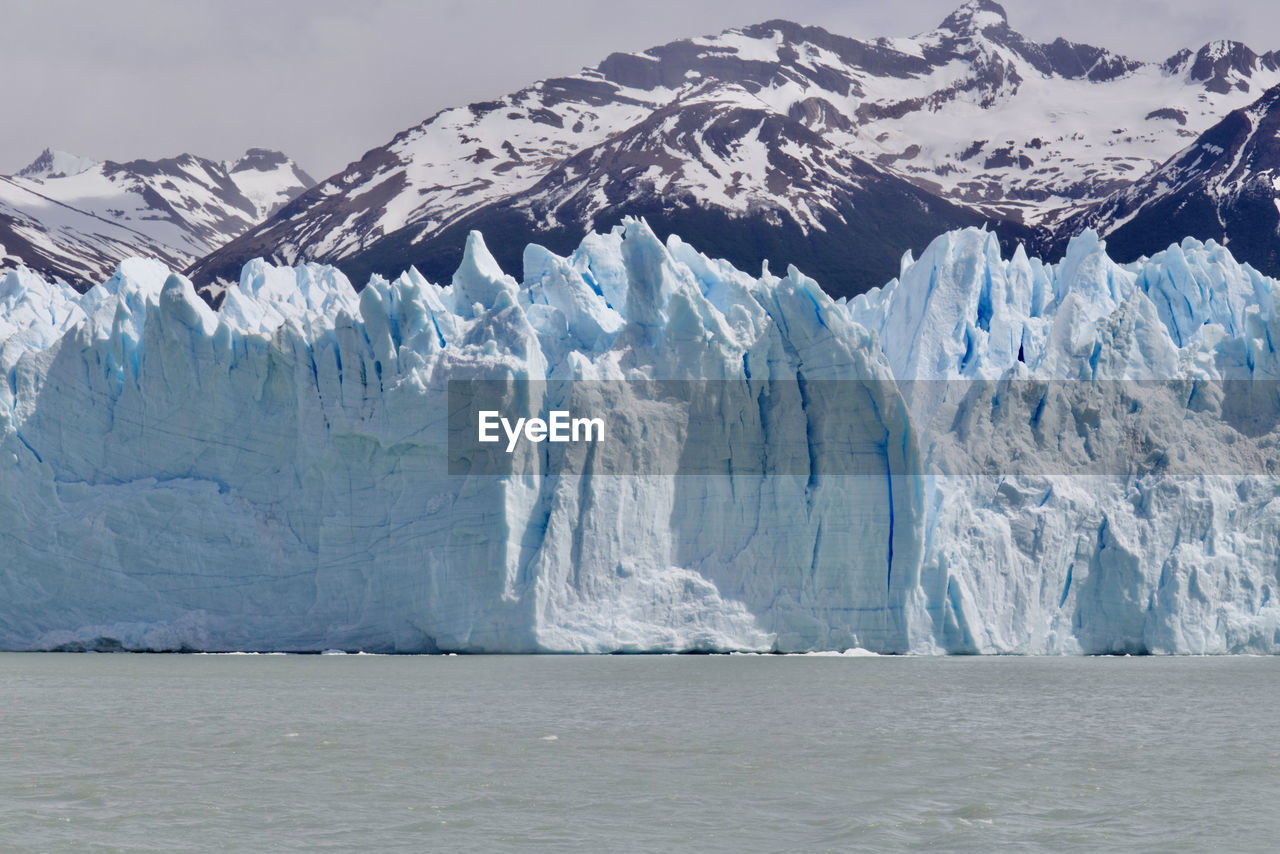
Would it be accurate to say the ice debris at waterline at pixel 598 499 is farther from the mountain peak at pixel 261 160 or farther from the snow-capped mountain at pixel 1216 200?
the mountain peak at pixel 261 160

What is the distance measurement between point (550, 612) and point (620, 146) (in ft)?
148

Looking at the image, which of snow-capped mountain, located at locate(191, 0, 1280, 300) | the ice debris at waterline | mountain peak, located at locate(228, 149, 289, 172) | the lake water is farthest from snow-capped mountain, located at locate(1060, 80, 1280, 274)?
mountain peak, located at locate(228, 149, 289, 172)

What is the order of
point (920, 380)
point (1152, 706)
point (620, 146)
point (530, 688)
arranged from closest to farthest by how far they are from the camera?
point (1152, 706) < point (530, 688) < point (920, 380) < point (620, 146)

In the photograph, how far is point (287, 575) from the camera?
25.6 metres

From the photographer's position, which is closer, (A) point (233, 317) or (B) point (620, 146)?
(A) point (233, 317)

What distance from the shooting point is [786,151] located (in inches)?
2621

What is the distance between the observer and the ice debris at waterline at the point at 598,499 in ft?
80.3

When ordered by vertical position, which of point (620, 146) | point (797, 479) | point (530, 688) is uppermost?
point (620, 146)

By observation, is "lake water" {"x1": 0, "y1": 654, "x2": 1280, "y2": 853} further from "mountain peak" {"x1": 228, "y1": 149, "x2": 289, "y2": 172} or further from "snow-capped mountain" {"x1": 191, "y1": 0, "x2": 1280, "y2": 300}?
"mountain peak" {"x1": 228, "y1": 149, "x2": 289, "y2": 172}

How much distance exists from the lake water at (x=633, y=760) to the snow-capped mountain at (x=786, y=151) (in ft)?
113

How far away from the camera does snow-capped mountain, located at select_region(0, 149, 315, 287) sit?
85.7 m

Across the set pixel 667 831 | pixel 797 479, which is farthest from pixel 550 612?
pixel 667 831

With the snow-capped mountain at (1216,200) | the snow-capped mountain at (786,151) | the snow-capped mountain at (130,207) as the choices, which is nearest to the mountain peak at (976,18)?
the snow-capped mountain at (786,151)

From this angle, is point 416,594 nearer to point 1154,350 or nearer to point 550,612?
point 550,612
